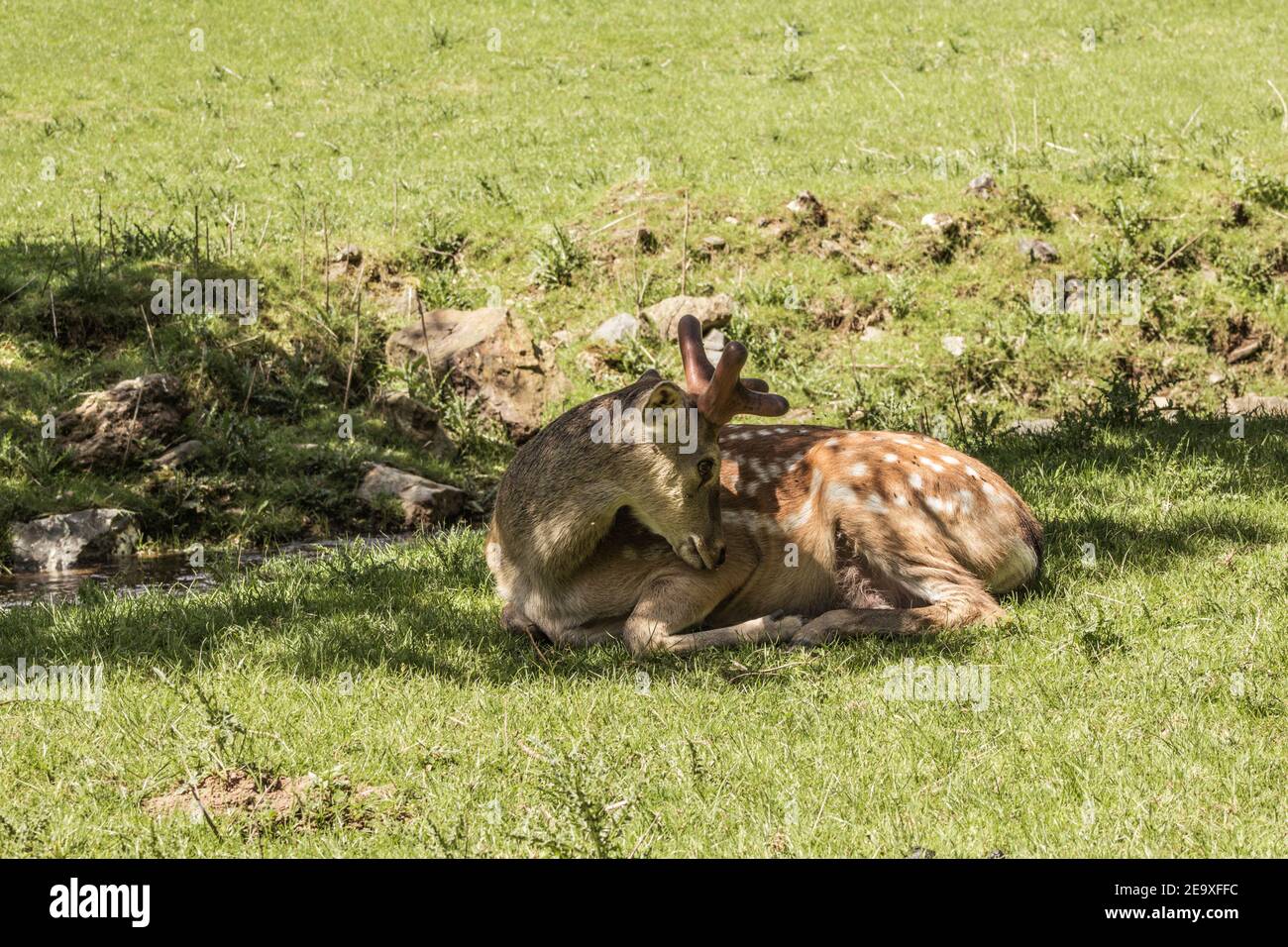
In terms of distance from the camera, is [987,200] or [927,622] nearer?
[927,622]

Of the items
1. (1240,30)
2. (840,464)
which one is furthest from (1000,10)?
(840,464)

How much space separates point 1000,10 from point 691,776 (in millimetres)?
27140

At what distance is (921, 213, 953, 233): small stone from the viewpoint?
55.1ft

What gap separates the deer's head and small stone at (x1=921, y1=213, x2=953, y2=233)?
10601mm

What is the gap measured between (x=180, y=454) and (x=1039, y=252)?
10282 millimetres

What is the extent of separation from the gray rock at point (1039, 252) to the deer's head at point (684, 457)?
34.6ft

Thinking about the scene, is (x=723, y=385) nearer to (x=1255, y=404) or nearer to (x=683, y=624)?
(x=683, y=624)

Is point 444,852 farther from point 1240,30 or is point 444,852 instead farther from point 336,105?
point 1240,30

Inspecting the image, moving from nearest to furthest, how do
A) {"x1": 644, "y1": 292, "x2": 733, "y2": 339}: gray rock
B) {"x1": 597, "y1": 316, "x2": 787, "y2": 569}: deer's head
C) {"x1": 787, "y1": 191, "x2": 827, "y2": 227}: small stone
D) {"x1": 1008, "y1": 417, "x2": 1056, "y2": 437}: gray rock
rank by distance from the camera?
{"x1": 597, "y1": 316, "x2": 787, "y2": 569}: deer's head → {"x1": 1008, "y1": 417, "x2": 1056, "y2": 437}: gray rock → {"x1": 644, "y1": 292, "x2": 733, "y2": 339}: gray rock → {"x1": 787, "y1": 191, "x2": 827, "y2": 227}: small stone

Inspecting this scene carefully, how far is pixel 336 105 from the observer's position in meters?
23.2

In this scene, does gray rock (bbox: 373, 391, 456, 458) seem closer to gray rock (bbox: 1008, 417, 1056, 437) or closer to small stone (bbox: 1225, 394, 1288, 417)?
gray rock (bbox: 1008, 417, 1056, 437)

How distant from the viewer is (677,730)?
17.9 feet

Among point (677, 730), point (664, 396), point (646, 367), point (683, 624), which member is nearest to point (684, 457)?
point (664, 396)

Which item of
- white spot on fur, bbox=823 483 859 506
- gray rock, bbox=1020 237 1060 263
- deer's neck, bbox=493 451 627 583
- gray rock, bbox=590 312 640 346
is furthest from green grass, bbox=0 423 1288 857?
gray rock, bbox=1020 237 1060 263
